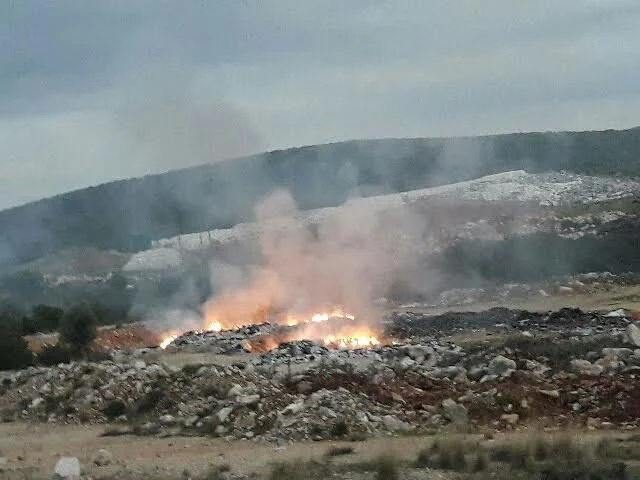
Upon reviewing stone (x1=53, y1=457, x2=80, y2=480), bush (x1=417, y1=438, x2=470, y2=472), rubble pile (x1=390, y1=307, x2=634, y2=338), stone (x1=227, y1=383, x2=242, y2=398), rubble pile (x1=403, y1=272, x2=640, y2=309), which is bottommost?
rubble pile (x1=403, y1=272, x2=640, y2=309)

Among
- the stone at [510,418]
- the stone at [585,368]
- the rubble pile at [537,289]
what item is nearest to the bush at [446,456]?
the stone at [510,418]

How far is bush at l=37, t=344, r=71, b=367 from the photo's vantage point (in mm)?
25328

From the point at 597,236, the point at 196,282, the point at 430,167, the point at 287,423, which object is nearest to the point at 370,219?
the point at 196,282

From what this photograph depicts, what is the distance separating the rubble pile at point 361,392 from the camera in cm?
1341

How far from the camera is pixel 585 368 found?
15055 millimetres

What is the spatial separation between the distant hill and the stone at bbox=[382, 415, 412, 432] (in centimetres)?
4804

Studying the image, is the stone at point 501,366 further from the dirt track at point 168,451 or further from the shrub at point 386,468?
the shrub at point 386,468

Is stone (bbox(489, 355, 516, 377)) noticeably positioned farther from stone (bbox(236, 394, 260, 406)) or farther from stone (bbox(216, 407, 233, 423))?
stone (bbox(216, 407, 233, 423))

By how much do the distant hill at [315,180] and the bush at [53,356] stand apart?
35235 mm

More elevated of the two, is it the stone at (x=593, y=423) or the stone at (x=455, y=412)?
the stone at (x=455, y=412)

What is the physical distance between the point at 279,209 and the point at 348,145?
3839cm

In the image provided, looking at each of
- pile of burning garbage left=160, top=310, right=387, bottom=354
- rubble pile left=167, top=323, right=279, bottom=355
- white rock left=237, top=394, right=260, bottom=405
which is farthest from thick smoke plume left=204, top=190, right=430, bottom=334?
white rock left=237, top=394, right=260, bottom=405

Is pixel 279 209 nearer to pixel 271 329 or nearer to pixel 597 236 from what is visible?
pixel 271 329

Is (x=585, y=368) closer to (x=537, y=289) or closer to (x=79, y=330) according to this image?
(x=79, y=330)
